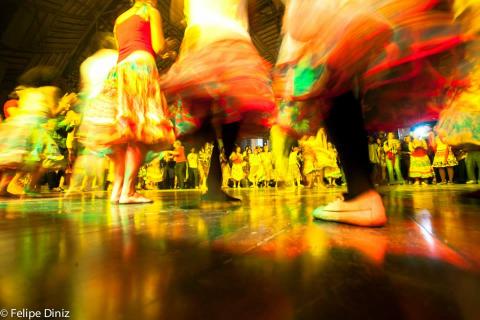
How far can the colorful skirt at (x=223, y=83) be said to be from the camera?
5.24 feet

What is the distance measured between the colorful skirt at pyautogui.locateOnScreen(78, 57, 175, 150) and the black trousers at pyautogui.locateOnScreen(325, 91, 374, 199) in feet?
5.18

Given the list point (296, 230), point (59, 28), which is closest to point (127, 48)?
point (296, 230)

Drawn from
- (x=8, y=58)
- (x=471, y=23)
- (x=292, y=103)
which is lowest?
(x=292, y=103)

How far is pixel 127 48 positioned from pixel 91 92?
834 millimetres

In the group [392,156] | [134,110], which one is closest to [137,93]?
[134,110]

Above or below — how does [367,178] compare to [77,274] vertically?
above

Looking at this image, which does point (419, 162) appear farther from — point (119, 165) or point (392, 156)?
point (119, 165)

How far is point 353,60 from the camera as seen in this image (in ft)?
3.00

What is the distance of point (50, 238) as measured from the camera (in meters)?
0.80

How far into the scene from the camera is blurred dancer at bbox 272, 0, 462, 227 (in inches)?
A: 33.2

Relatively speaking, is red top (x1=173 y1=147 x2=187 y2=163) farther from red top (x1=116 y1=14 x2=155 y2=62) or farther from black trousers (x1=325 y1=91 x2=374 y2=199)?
black trousers (x1=325 y1=91 x2=374 y2=199)

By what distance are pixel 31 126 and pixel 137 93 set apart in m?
2.55

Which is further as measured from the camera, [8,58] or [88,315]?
[8,58]

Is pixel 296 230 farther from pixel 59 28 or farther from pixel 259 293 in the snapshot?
pixel 59 28
